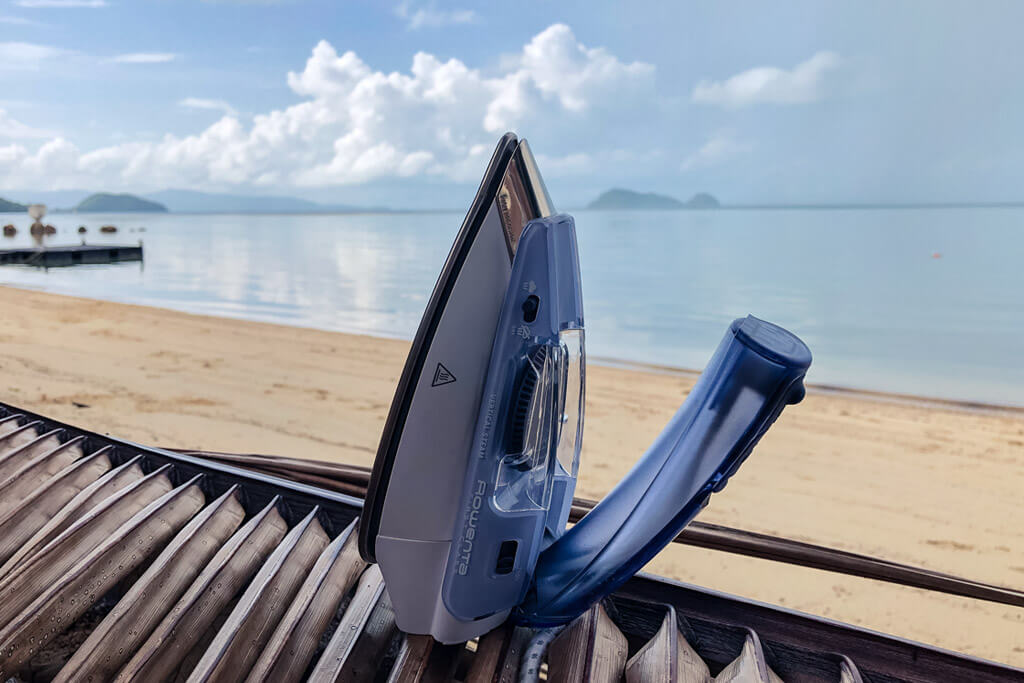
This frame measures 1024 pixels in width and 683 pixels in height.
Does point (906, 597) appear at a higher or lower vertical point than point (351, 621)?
lower

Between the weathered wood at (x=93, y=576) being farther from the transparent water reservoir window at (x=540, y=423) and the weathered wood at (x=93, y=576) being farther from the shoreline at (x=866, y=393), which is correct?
the shoreline at (x=866, y=393)

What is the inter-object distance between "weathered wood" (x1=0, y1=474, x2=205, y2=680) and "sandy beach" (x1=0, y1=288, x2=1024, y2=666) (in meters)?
1.58

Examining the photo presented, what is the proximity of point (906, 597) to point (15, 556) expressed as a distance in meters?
2.32

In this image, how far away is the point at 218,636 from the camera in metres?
0.73

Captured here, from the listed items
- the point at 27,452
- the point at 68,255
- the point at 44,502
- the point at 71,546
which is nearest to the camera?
the point at 71,546

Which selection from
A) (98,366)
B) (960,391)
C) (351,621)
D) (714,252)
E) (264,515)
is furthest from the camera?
(714,252)

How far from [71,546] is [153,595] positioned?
156 millimetres

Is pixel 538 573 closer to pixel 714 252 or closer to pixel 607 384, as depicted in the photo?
pixel 607 384

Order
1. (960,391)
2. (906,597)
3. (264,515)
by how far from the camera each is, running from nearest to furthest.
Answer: (264,515) < (906,597) < (960,391)

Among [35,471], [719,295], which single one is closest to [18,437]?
[35,471]

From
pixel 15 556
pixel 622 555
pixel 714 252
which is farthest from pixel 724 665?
pixel 714 252

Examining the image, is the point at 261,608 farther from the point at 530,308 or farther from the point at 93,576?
the point at 530,308

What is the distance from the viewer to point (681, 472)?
0.61 meters

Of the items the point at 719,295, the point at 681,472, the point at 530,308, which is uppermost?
the point at 530,308
